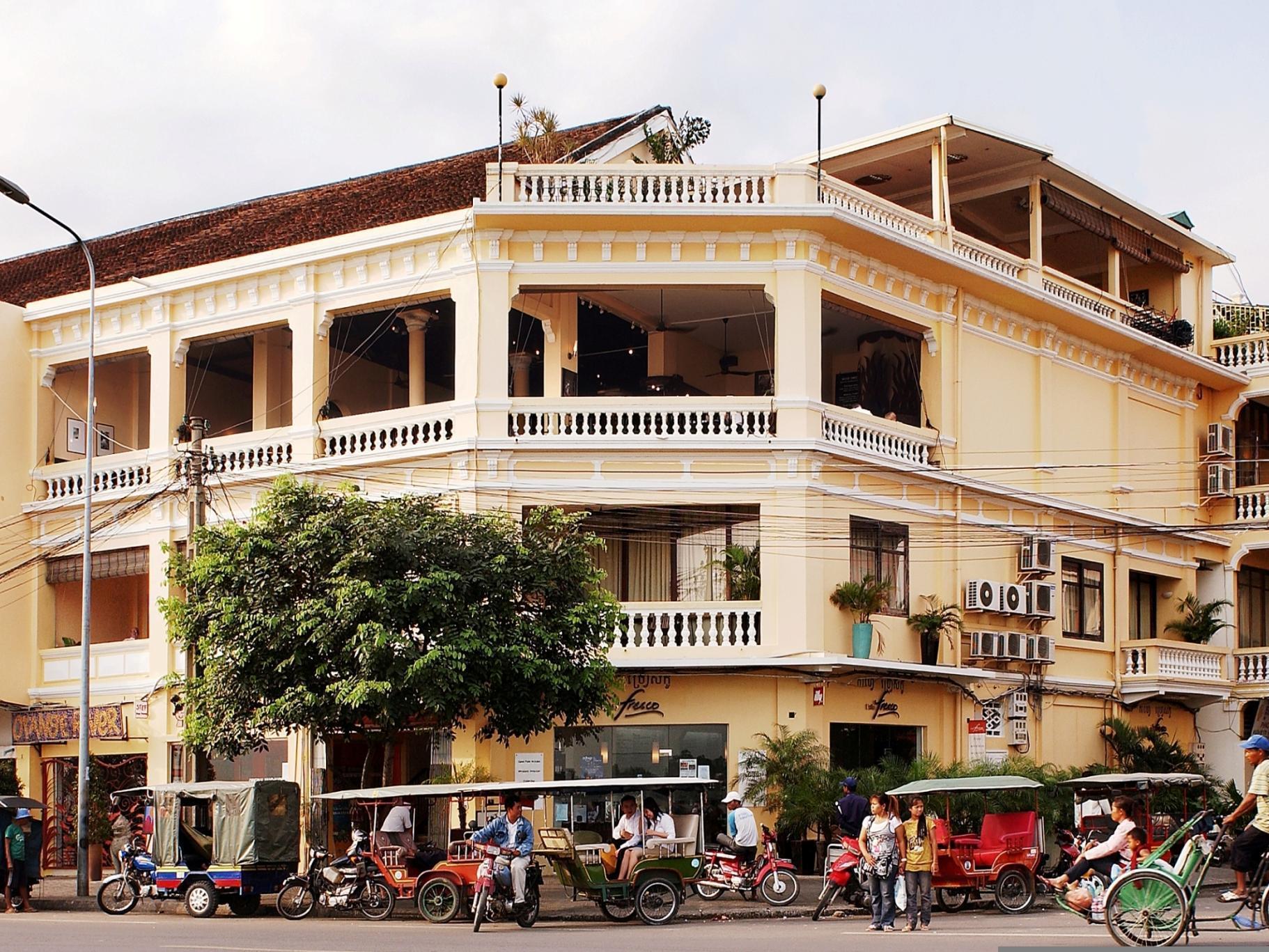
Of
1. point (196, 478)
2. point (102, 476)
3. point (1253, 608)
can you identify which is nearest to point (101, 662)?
point (102, 476)

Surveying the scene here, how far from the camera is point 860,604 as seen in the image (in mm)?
28031

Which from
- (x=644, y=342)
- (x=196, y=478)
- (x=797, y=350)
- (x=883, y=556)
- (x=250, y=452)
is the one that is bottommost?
(x=883, y=556)

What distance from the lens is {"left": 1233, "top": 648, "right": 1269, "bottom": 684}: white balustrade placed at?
35.8m

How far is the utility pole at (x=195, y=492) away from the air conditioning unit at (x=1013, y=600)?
519 inches

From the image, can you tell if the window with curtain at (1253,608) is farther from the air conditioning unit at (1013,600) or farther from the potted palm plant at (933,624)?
the potted palm plant at (933,624)

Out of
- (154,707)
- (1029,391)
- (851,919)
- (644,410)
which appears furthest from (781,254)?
(154,707)

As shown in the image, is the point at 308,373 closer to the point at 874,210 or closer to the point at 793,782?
the point at 874,210

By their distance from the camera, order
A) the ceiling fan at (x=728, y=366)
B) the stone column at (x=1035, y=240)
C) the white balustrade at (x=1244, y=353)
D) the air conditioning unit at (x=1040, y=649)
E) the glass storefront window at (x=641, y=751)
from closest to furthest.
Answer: the glass storefront window at (x=641, y=751) → the air conditioning unit at (x=1040, y=649) → the stone column at (x=1035, y=240) → the ceiling fan at (x=728, y=366) → the white balustrade at (x=1244, y=353)

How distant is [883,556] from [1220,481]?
10.7 meters

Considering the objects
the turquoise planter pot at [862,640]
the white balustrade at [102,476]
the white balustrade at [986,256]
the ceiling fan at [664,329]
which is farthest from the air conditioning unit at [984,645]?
the white balustrade at [102,476]

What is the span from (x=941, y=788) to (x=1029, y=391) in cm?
1187

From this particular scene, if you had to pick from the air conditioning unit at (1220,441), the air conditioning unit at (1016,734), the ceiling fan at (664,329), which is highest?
the ceiling fan at (664,329)

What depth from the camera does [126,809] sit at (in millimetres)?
29406

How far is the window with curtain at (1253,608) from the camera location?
125ft
